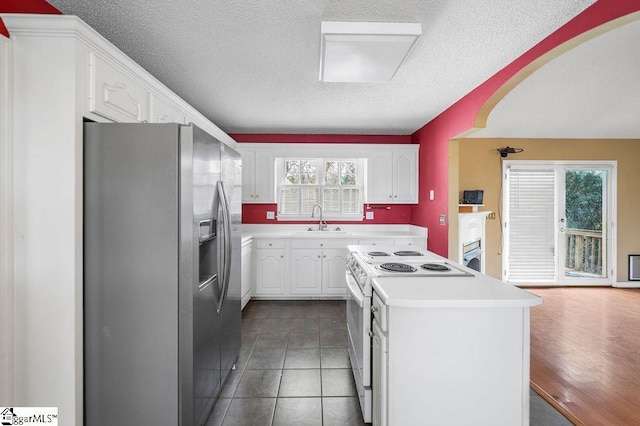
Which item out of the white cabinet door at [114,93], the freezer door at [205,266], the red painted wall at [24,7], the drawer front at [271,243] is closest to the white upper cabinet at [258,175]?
the drawer front at [271,243]

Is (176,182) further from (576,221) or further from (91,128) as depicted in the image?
(576,221)

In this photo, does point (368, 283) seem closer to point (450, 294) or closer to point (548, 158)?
point (450, 294)

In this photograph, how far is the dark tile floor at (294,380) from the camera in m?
1.86

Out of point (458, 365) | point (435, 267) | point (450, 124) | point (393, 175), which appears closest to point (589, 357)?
point (435, 267)

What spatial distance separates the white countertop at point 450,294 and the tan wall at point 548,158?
360 centimetres

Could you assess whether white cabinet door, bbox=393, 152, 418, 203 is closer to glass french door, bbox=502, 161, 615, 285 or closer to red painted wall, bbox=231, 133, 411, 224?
red painted wall, bbox=231, 133, 411, 224

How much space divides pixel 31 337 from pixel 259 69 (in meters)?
2.27

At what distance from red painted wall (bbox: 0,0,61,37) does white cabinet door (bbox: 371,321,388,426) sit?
2388 mm

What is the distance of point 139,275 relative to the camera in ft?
4.98

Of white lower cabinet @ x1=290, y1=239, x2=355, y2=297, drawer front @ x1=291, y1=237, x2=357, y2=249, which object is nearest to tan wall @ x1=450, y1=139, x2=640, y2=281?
drawer front @ x1=291, y1=237, x2=357, y2=249

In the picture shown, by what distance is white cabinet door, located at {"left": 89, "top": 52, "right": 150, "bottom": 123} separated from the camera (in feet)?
5.08

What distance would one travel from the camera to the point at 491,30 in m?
1.87

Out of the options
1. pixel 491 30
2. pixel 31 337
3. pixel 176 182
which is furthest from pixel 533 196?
pixel 31 337

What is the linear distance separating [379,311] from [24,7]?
8.24 ft
